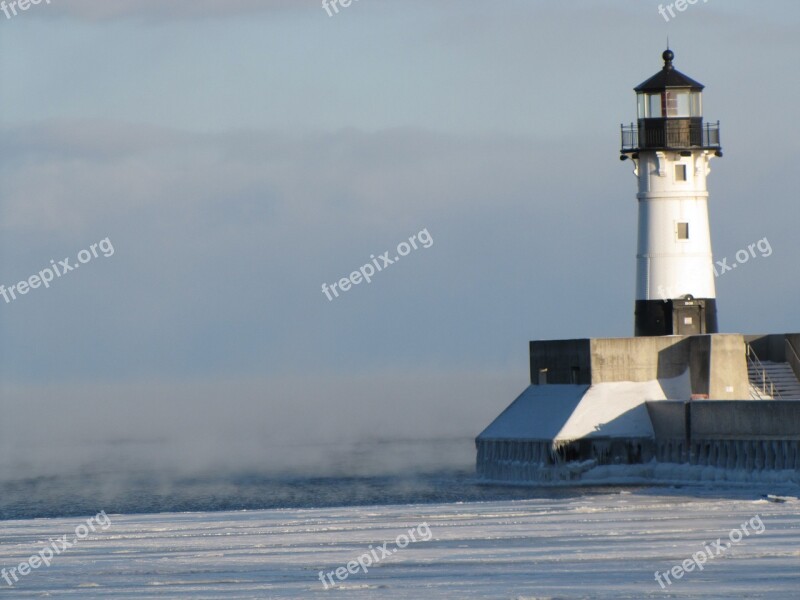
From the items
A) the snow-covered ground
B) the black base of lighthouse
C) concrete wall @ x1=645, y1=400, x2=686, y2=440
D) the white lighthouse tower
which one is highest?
the white lighthouse tower

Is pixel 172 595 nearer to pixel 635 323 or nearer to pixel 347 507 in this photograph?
pixel 347 507

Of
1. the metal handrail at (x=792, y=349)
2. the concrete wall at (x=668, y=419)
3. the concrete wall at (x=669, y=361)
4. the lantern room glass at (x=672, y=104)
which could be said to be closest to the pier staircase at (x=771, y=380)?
the metal handrail at (x=792, y=349)

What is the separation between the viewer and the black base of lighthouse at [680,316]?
42.5m

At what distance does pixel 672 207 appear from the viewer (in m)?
43.0

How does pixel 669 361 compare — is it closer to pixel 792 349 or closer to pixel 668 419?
pixel 668 419

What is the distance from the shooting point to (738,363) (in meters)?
40.7

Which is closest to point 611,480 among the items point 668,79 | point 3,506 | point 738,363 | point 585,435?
point 585,435

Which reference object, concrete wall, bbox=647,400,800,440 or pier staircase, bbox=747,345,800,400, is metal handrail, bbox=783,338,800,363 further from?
concrete wall, bbox=647,400,800,440

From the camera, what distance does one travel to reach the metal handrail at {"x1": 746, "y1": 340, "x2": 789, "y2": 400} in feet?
135

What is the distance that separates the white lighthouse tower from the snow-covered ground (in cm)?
963

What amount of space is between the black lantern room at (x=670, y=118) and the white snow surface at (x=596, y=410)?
6.08 metres

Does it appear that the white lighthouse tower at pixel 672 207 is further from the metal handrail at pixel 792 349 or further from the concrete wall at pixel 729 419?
the concrete wall at pixel 729 419

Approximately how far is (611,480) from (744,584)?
59.3 feet

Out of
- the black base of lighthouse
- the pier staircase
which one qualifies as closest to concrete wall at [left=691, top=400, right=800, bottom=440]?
the pier staircase
